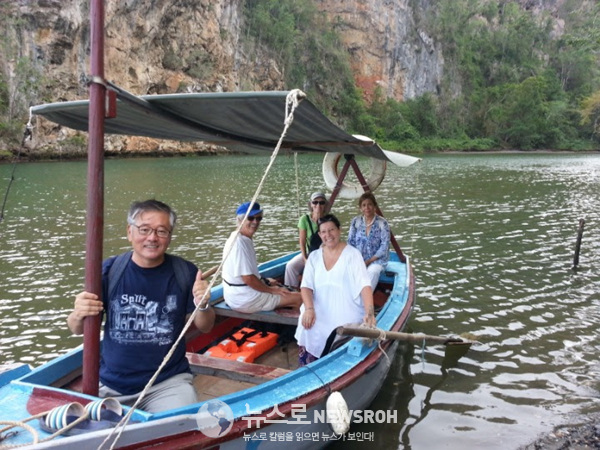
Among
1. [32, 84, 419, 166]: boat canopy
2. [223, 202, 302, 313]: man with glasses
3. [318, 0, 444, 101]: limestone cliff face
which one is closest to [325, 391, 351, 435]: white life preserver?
[223, 202, 302, 313]: man with glasses

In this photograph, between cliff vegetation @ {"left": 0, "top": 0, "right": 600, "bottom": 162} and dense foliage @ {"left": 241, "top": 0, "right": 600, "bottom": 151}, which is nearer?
cliff vegetation @ {"left": 0, "top": 0, "right": 600, "bottom": 162}

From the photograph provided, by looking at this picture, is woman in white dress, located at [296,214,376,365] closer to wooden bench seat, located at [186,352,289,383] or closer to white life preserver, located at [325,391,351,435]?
wooden bench seat, located at [186,352,289,383]

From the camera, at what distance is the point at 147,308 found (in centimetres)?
306

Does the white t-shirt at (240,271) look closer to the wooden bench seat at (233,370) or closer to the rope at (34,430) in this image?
the wooden bench seat at (233,370)

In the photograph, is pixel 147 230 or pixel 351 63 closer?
pixel 147 230

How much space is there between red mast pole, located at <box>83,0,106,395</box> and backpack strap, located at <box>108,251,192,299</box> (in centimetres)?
A: 11

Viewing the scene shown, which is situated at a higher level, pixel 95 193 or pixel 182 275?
pixel 95 193

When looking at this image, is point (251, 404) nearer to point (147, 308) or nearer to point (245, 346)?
point (147, 308)

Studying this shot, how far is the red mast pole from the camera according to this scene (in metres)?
2.91

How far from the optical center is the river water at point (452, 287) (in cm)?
516

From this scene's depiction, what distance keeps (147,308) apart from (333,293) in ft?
6.29

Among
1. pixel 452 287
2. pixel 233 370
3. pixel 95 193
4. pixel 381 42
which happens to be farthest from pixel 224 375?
pixel 381 42

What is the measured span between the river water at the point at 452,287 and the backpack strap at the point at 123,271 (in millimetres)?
2549

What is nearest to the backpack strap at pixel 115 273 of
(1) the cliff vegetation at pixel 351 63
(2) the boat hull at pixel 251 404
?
(2) the boat hull at pixel 251 404
